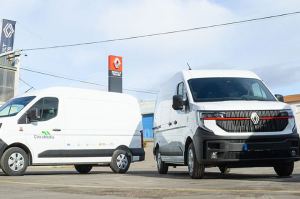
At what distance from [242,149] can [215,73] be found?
2414 mm

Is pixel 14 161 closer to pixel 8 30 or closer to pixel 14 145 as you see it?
pixel 14 145

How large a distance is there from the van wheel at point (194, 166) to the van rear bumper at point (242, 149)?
0.90 feet

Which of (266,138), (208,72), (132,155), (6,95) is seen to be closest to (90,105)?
(132,155)

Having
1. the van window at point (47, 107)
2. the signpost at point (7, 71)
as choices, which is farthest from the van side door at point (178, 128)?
the signpost at point (7, 71)

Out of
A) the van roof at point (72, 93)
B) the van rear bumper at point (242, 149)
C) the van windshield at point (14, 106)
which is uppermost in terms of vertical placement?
the van roof at point (72, 93)

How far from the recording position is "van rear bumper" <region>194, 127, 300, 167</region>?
31.1ft

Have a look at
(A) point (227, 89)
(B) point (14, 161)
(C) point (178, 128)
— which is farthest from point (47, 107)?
(A) point (227, 89)

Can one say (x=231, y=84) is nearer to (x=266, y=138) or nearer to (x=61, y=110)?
(x=266, y=138)

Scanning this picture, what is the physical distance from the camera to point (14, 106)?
1338 cm

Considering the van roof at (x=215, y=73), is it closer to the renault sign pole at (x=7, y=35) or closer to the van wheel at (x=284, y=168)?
the van wheel at (x=284, y=168)

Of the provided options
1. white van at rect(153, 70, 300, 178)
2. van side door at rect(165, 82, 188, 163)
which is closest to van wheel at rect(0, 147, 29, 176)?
Result: van side door at rect(165, 82, 188, 163)

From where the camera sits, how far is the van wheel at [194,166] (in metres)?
9.91

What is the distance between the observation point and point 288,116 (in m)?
9.92

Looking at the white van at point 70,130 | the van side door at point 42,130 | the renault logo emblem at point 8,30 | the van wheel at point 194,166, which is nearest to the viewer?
the van wheel at point 194,166
